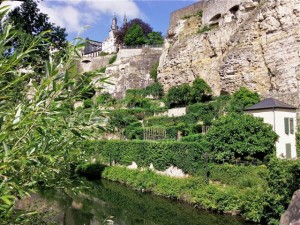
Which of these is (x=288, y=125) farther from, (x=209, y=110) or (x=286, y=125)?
(x=209, y=110)

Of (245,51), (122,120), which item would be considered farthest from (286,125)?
(122,120)

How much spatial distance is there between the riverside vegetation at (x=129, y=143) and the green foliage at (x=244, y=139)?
48mm

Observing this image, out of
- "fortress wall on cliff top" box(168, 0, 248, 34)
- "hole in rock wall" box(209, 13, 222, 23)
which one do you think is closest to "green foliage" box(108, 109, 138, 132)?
"hole in rock wall" box(209, 13, 222, 23)

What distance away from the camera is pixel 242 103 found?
22016 millimetres

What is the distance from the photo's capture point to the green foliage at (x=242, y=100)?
71.3 ft

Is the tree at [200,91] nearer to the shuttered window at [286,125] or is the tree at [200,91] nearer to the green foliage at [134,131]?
the green foliage at [134,131]

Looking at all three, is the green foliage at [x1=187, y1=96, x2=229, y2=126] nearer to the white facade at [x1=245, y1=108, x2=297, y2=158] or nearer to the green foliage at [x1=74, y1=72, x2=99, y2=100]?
the white facade at [x1=245, y1=108, x2=297, y2=158]

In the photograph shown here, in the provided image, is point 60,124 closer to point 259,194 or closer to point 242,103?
point 259,194

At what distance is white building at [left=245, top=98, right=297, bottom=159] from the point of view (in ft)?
54.0

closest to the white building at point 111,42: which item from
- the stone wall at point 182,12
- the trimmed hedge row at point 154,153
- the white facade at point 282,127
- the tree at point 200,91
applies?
the stone wall at point 182,12

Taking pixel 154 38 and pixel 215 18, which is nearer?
pixel 215 18

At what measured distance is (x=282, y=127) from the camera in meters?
16.7

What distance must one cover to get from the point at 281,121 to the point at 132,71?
25.5 m

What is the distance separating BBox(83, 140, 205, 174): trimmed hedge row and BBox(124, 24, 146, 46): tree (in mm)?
27090
